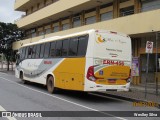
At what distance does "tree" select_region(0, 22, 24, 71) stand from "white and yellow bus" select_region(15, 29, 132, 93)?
1280 inches

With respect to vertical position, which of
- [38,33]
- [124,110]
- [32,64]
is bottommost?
[124,110]

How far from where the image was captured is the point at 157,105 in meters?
13.2

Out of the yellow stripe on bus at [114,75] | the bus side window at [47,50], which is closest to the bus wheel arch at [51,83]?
the bus side window at [47,50]

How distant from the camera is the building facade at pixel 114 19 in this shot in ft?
67.4

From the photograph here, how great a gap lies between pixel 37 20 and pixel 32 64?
783 inches

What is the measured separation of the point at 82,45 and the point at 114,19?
31.4 ft

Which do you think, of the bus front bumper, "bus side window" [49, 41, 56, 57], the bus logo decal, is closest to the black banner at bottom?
the bus front bumper

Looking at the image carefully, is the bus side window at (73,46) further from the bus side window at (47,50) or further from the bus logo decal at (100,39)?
the bus side window at (47,50)

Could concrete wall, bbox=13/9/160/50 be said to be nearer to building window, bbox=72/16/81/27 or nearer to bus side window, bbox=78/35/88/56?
bus side window, bbox=78/35/88/56

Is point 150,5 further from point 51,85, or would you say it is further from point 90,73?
point 90,73

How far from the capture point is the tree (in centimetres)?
4853

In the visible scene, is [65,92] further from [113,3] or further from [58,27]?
[58,27]

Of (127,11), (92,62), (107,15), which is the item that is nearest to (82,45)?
→ (92,62)

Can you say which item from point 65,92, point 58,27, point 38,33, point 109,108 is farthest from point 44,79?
point 38,33
